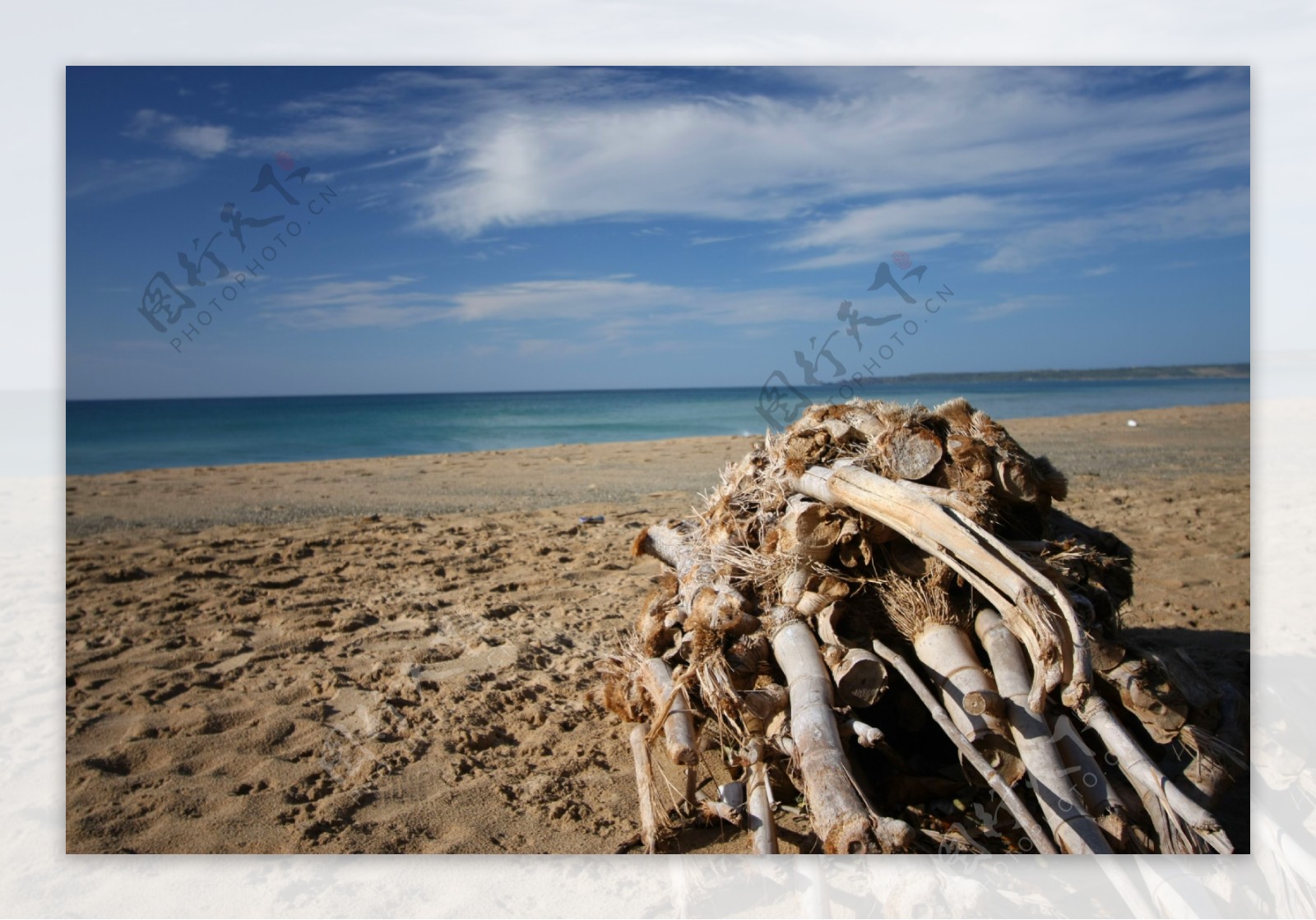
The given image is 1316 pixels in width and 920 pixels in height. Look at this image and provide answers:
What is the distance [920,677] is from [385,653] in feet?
8.93

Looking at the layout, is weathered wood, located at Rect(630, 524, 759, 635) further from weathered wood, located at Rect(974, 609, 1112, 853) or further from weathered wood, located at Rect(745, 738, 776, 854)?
weathered wood, located at Rect(974, 609, 1112, 853)

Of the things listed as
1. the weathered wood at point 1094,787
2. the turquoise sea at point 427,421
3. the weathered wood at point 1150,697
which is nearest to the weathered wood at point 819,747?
the weathered wood at point 1094,787

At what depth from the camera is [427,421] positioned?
35.5 meters

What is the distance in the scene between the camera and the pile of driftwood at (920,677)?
242cm

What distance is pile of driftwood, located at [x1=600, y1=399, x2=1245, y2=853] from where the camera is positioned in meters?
2.42

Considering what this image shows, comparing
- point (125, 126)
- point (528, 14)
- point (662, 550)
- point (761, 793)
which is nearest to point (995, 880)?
point (761, 793)

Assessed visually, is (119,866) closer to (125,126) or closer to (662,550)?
(662,550)

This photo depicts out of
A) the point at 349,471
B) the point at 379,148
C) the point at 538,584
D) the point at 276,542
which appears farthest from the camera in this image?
the point at 349,471

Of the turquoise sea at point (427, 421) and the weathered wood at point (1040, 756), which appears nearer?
the weathered wood at point (1040, 756)

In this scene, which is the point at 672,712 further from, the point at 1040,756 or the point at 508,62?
the point at 508,62

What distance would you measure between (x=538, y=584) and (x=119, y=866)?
2869mm

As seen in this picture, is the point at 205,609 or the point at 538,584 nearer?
the point at 205,609

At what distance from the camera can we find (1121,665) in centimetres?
261

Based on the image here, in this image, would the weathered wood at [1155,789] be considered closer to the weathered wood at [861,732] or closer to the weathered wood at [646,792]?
the weathered wood at [861,732]
